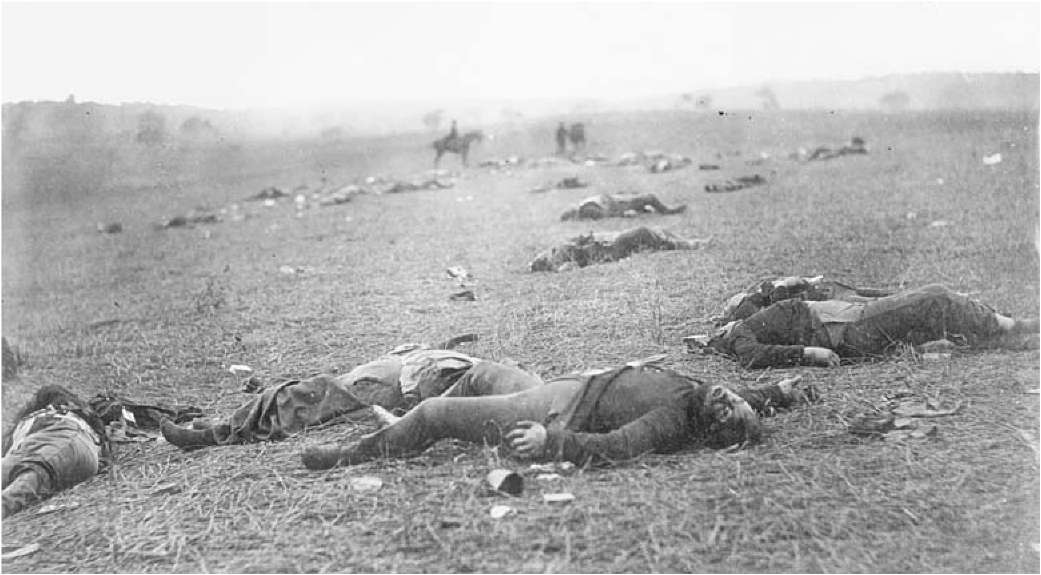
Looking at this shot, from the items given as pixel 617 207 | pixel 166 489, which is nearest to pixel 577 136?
pixel 617 207

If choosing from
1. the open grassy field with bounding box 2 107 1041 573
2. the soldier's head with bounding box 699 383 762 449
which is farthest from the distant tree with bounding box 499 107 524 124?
the soldier's head with bounding box 699 383 762 449

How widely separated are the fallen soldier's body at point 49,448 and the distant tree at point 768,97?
14.8 ft

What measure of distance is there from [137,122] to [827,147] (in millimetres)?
5849

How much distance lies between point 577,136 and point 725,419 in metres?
5.91

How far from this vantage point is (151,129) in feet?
18.3

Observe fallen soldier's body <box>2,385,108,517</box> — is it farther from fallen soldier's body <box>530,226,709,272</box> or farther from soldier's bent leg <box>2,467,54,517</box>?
fallen soldier's body <box>530,226,709,272</box>

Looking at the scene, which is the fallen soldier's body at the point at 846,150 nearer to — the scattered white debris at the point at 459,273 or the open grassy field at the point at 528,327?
the open grassy field at the point at 528,327

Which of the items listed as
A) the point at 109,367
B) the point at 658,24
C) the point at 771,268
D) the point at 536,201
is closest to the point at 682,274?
the point at 771,268

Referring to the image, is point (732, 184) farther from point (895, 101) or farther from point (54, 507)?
point (54, 507)

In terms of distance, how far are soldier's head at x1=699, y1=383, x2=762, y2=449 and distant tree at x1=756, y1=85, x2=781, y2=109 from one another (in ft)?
10.2

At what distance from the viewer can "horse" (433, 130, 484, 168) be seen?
7.80 metres

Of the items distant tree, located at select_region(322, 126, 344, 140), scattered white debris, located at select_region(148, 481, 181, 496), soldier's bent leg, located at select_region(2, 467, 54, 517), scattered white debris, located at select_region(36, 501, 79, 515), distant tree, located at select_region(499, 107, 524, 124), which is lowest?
scattered white debris, located at select_region(36, 501, 79, 515)

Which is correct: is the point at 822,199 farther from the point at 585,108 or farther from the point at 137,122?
the point at 137,122

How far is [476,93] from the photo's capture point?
552 cm
